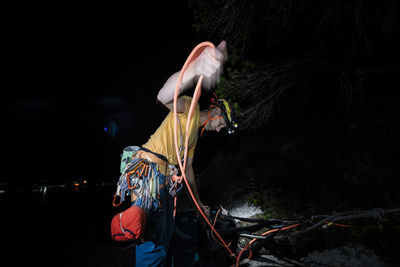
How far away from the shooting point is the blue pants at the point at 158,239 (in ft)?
7.04

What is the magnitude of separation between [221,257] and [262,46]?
6252mm

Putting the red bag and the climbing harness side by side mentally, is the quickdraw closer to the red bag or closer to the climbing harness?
the climbing harness

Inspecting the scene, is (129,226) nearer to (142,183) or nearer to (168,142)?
(142,183)

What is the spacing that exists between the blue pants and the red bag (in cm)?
45

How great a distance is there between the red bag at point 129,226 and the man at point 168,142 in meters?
0.40

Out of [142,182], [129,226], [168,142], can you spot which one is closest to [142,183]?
[142,182]

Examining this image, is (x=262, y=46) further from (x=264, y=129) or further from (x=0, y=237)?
(x=0, y=237)

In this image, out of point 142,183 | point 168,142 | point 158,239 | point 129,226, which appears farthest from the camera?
point 168,142

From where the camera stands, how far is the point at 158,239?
2184 mm

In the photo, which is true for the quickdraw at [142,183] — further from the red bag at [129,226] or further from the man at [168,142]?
the red bag at [129,226]

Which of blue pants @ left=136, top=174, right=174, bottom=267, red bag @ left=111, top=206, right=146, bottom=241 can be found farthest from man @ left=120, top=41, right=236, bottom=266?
red bag @ left=111, top=206, right=146, bottom=241

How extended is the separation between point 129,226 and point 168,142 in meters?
1.12

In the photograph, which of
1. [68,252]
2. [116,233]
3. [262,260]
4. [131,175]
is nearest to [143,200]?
[131,175]

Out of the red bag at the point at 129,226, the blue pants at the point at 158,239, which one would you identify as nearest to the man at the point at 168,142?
the blue pants at the point at 158,239
